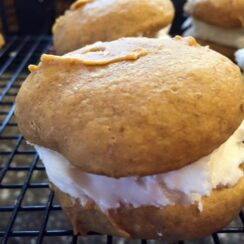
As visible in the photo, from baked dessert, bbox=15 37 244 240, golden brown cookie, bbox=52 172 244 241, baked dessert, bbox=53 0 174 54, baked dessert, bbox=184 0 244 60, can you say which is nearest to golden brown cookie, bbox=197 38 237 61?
baked dessert, bbox=184 0 244 60

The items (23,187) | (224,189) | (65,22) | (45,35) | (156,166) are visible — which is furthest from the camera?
(45,35)

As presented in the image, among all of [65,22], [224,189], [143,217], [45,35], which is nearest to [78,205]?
[143,217]

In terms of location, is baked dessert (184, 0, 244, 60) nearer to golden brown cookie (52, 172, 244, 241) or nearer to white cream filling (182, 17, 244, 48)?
white cream filling (182, 17, 244, 48)

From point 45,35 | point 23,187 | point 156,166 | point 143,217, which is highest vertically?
point 156,166

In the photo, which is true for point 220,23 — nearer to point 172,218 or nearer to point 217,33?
point 217,33

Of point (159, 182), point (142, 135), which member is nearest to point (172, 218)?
point (159, 182)

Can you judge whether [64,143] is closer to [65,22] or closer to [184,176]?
[184,176]
